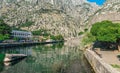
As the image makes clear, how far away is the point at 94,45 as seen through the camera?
99938 mm

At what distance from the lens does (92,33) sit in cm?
10238

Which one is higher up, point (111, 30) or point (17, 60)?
point (111, 30)

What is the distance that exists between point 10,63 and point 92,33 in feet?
169

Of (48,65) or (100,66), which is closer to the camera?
(100,66)

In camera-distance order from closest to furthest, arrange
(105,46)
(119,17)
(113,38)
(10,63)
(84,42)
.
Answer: (10,63) < (113,38) < (105,46) < (84,42) < (119,17)

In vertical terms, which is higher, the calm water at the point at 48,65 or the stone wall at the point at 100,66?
the stone wall at the point at 100,66

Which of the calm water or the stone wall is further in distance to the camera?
the calm water

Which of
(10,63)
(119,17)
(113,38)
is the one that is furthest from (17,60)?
(119,17)

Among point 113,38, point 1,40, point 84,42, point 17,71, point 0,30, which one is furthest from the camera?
point 0,30

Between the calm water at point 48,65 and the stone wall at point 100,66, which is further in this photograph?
the calm water at point 48,65

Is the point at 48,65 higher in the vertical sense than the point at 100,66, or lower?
lower

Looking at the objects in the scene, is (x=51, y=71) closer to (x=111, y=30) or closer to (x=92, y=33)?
(x=111, y=30)

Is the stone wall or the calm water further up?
the stone wall

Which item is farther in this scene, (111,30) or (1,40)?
(1,40)
